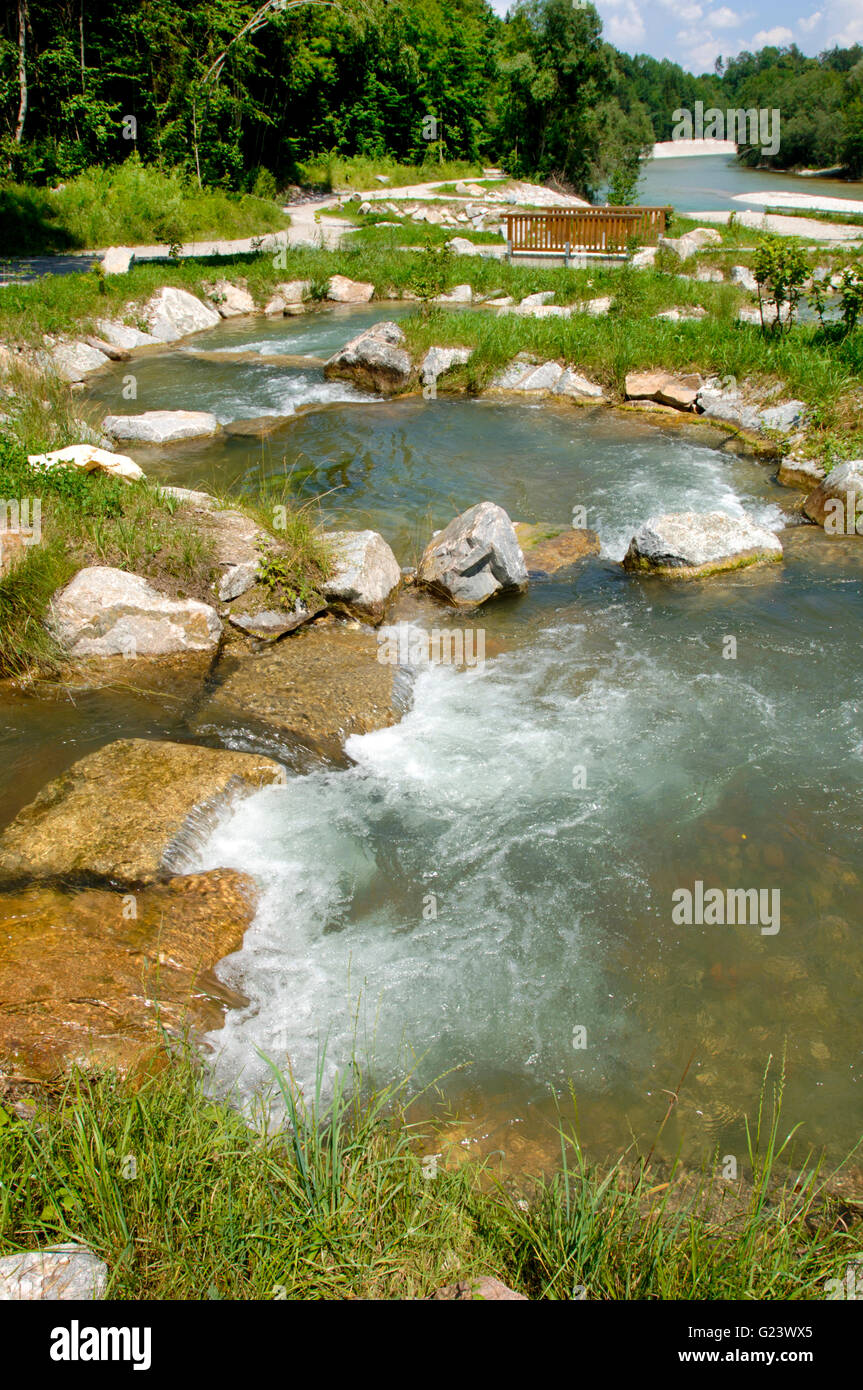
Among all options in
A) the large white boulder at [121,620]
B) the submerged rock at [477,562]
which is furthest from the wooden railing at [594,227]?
the large white boulder at [121,620]

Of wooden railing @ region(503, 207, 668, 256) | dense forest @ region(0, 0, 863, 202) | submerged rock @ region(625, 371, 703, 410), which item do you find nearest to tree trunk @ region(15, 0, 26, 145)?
dense forest @ region(0, 0, 863, 202)

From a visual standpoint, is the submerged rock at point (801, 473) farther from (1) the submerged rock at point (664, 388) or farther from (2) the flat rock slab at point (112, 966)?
(2) the flat rock slab at point (112, 966)

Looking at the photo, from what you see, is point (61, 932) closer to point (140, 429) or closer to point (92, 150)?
point (140, 429)

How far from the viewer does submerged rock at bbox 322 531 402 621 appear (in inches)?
317

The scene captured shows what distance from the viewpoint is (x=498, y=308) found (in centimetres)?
1884

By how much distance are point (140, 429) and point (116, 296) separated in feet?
24.6

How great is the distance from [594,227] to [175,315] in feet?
34.1

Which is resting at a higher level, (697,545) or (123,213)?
(123,213)

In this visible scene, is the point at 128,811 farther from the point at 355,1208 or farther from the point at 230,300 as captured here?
the point at 230,300

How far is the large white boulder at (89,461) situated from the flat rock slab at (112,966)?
5.63m

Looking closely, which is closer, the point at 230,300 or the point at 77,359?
the point at 77,359

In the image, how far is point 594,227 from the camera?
21.1m

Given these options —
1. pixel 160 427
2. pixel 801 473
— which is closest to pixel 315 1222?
pixel 801 473

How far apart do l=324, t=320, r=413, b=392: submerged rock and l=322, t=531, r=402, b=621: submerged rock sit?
7249 mm
